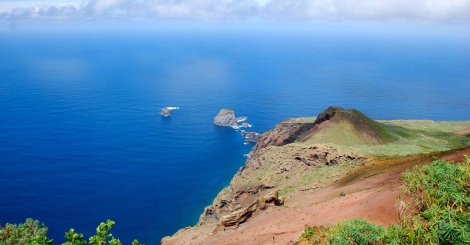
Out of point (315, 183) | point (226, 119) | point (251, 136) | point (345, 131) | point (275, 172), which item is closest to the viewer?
point (315, 183)

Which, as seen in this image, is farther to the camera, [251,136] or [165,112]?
[165,112]

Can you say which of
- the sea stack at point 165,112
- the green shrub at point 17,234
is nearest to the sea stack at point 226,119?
the sea stack at point 165,112

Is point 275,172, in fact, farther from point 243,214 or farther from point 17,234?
point 17,234

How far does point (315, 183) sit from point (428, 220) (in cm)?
3839

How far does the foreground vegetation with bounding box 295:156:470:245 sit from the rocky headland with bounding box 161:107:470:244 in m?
7.27

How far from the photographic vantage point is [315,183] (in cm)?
5897

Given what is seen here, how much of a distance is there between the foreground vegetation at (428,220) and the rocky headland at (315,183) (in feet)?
23.8

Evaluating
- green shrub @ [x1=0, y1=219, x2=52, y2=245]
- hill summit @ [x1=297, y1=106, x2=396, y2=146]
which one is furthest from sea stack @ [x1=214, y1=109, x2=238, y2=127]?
green shrub @ [x1=0, y1=219, x2=52, y2=245]

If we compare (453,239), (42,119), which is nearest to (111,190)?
(42,119)

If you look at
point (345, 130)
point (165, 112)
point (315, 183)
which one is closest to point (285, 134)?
point (345, 130)

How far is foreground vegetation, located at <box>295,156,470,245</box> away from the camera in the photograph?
17656 millimetres

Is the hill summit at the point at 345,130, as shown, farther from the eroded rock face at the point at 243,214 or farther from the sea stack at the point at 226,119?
the sea stack at the point at 226,119

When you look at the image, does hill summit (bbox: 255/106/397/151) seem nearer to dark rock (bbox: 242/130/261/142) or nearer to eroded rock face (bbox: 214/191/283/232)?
eroded rock face (bbox: 214/191/283/232)

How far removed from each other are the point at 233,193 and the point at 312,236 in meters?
46.7
